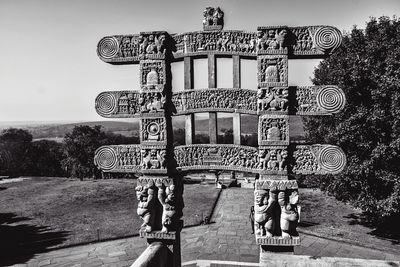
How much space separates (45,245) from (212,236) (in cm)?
868

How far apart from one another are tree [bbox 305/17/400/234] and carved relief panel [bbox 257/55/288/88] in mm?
8406

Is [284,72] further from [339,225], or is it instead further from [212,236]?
[339,225]

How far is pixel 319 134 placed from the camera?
15523mm

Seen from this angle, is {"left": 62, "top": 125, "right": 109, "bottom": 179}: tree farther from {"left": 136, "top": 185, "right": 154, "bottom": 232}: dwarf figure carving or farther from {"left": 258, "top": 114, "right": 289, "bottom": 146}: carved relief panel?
{"left": 258, "top": 114, "right": 289, "bottom": 146}: carved relief panel

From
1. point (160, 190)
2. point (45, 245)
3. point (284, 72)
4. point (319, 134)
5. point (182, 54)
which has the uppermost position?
point (182, 54)

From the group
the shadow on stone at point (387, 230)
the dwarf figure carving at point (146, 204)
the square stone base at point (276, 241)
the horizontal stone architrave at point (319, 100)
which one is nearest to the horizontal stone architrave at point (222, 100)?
the horizontal stone architrave at point (319, 100)

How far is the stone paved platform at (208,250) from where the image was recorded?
42.2 ft

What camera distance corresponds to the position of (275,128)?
4.75 metres

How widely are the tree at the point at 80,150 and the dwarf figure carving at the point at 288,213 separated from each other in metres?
33.3

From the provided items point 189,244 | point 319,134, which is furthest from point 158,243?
point 319,134

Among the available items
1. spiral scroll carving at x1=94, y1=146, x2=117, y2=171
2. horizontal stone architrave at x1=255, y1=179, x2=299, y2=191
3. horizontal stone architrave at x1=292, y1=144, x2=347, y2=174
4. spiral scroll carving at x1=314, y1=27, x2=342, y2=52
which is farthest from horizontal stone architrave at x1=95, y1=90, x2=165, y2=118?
spiral scroll carving at x1=314, y1=27, x2=342, y2=52

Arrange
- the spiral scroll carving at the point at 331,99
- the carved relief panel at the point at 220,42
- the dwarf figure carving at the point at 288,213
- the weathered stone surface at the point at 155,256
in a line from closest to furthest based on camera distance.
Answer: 1. the weathered stone surface at the point at 155,256
2. the spiral scroll carving at the point at 331,99
3. the dwarf figure carving at the point at 288,213
4. the carved relief panel at the point at 220,42

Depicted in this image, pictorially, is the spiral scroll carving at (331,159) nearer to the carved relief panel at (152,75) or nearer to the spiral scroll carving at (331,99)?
the spiral scroll carving at (331,99)

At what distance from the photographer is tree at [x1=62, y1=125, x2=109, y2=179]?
34938 millimetres
